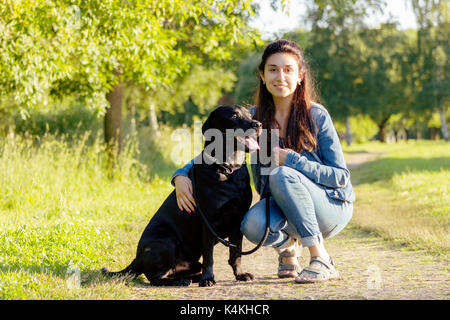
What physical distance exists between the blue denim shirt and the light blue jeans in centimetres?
6

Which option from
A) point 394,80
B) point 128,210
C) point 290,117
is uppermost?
point 394,80

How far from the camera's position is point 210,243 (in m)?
3.31

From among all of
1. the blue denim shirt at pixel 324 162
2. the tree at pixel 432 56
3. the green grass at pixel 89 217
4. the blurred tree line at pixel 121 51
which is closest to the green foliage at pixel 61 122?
the blurred tree line at pixel 121 51

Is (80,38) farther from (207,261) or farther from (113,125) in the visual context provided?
(207,261)

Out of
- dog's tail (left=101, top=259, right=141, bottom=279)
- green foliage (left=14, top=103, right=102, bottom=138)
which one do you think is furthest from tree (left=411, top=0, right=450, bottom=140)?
dog's tail (left=101, top=259, right=141, bottom=279)

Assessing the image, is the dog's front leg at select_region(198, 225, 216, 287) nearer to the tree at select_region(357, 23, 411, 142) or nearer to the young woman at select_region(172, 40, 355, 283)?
the young woman at select_region(172, 40, 355, 283)

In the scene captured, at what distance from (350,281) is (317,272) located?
27cm

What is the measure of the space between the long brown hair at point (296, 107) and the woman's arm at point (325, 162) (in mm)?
72

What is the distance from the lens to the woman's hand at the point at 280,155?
11.1 ft

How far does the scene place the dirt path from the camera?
2967mm

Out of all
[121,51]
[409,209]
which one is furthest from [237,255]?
[121,51]
